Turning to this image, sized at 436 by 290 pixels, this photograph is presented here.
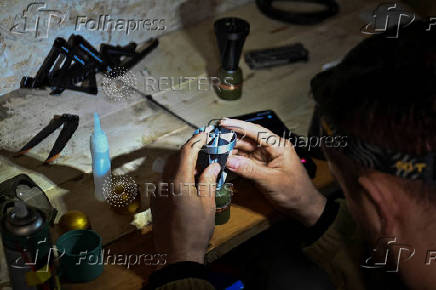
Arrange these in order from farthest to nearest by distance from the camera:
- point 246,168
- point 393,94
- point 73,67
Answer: point 73,67
point 246,168
point 393,94

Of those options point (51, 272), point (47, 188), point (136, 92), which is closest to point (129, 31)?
point (136, 92)

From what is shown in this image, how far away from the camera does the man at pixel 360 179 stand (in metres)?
0.81

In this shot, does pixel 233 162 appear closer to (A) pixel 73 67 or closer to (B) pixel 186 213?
(B) pixel 186 213

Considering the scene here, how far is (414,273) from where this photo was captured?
3.28ft

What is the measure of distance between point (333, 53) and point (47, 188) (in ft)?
3.84

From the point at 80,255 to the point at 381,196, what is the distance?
610 millimetres

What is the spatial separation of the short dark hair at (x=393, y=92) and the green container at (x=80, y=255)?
57cm

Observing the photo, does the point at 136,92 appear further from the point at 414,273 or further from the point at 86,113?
the point at 414,273

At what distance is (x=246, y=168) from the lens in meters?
1.27

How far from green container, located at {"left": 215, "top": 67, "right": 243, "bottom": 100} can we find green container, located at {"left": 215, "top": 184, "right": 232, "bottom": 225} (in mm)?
488

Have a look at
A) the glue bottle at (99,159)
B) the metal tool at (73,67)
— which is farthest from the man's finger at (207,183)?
the metal tool at (73,67)

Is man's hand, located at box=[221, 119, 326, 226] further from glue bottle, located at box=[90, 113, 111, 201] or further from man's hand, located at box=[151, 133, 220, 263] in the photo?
glue bottle, located at box=[90, 113, 111, 201]

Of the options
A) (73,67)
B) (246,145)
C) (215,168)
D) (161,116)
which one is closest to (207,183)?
(215,168)

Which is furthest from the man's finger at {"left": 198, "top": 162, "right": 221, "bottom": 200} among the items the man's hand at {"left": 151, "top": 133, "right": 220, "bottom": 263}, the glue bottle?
the glue bottle
